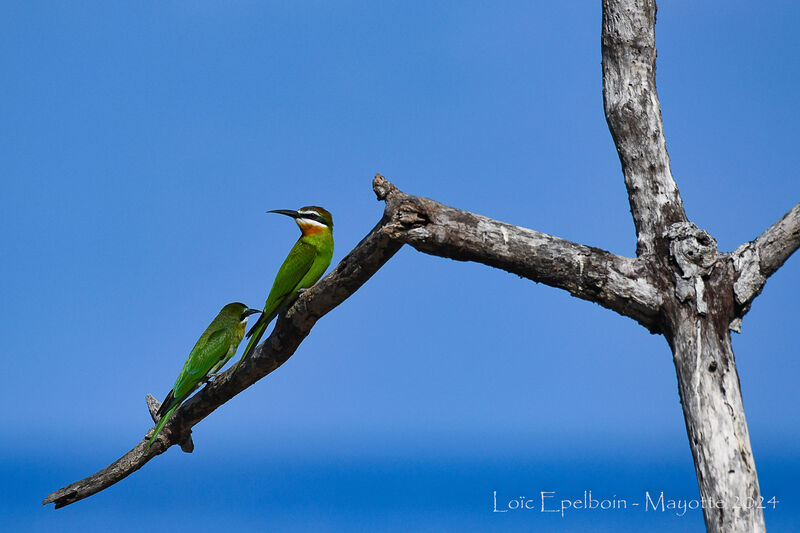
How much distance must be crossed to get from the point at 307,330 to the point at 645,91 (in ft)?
5.82

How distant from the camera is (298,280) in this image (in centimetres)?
383

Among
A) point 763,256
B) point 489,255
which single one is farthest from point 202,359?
point 763,256

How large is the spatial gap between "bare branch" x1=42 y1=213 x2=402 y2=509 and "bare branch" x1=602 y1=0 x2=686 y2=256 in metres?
1.07

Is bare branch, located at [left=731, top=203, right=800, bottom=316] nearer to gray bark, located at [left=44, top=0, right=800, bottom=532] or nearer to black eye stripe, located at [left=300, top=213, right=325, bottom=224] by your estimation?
gray bark, located at [left=44, top=0, right=800, bottom=532]

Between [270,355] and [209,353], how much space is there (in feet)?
2.31

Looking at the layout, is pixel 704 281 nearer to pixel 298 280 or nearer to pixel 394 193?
pixel 394 193

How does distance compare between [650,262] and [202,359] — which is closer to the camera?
[650,262]

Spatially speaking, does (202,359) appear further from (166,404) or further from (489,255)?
(489,255)

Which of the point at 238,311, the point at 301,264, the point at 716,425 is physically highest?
A: the point at 238,311

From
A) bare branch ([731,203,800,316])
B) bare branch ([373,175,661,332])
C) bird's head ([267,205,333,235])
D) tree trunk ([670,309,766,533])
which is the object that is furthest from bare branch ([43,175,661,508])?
bird's head ([267,205,333,235])

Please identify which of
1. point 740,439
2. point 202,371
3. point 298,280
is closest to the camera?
point 740,439

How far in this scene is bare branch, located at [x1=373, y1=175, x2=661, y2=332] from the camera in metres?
3.00

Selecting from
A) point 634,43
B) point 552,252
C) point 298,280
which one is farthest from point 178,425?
point 634,43

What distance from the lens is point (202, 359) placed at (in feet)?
13.7
